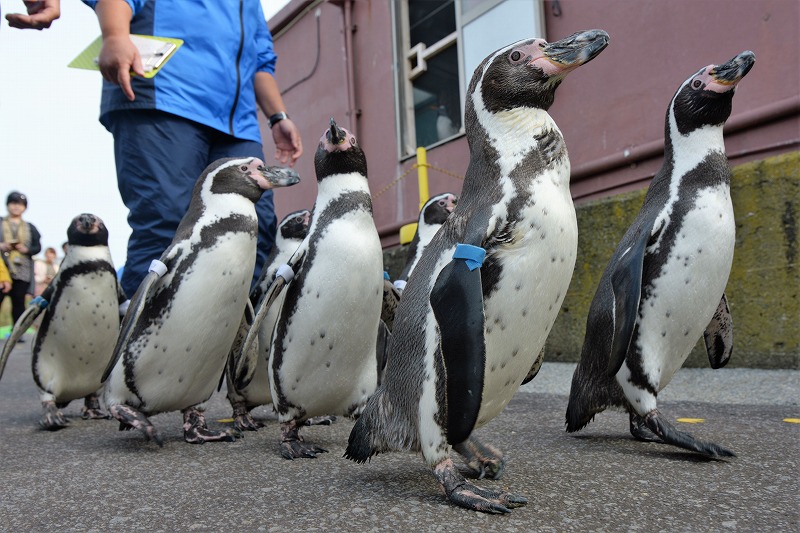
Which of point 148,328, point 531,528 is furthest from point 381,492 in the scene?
point 148,328

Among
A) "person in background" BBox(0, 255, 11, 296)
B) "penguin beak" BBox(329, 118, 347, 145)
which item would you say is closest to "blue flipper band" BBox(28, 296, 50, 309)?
"penguin beak" BBox(329, 118, 347, 145)

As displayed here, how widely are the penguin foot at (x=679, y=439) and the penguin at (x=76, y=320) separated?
203 centimetres

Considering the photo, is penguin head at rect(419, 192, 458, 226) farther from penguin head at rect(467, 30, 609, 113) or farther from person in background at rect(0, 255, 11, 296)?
person in background at rect(0, 255, 11, 296)

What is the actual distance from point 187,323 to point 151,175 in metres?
0.74

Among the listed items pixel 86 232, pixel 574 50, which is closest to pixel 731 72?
pixel 574 50

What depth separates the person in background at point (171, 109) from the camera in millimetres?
2465

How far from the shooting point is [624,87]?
13.1 feet

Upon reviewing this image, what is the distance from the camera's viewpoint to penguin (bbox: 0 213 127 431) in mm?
2613

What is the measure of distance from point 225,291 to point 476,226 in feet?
3.40

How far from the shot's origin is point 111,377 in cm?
208

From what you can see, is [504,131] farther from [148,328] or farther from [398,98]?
[398,98]

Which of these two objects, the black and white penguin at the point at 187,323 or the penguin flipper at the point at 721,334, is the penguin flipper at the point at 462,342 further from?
the penguin flipper at the point at 721,334

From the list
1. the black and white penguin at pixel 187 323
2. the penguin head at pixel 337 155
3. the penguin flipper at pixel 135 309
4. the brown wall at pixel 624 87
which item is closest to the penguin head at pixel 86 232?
the black and white penguin at pixel 187 323

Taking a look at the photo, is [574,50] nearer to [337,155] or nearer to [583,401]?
[337,155]
